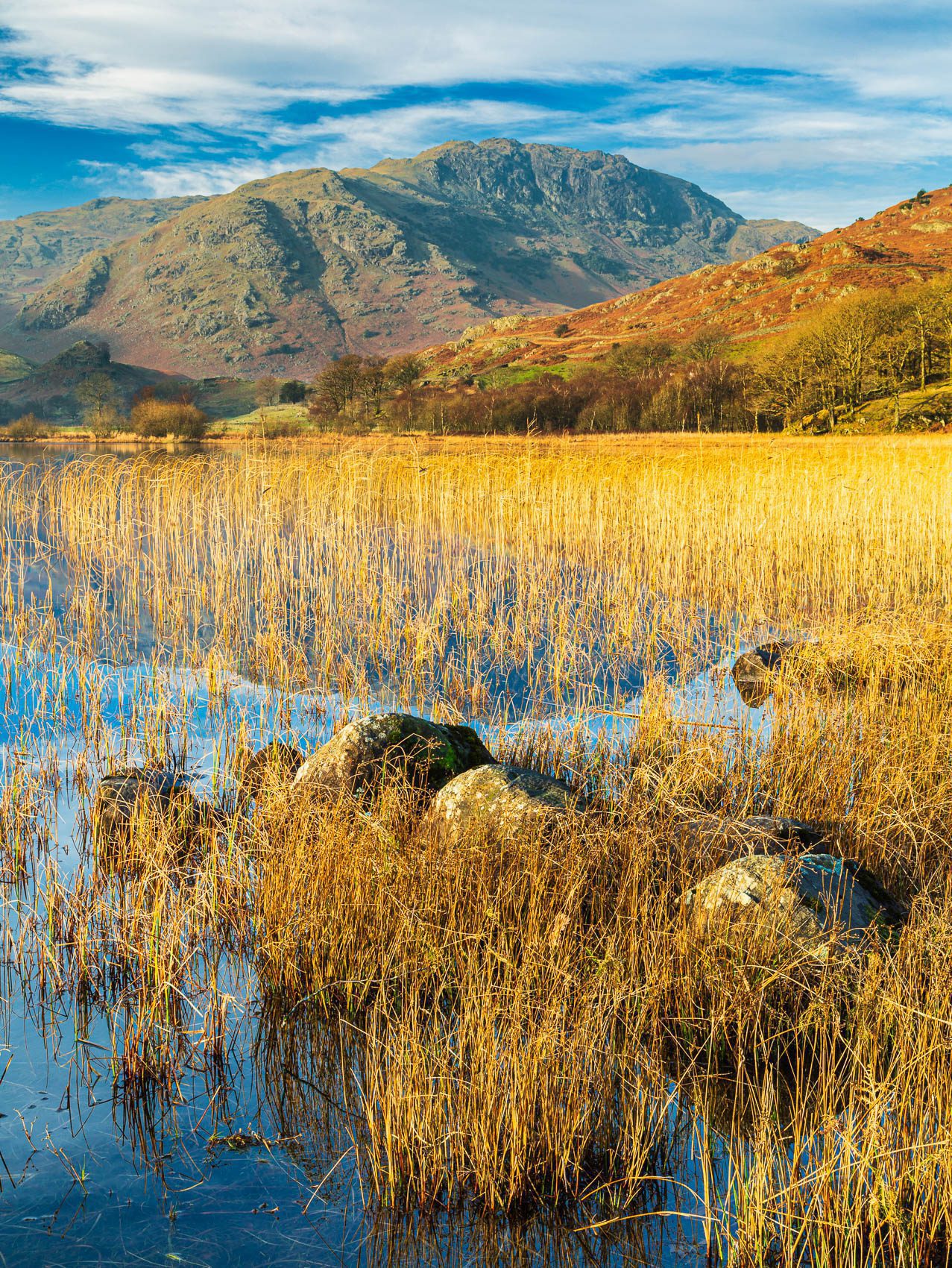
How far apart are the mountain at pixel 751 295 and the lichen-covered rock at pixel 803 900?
73.3 m

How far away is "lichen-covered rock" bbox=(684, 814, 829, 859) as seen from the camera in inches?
173

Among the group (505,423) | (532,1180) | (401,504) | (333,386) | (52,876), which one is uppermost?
(333,386)

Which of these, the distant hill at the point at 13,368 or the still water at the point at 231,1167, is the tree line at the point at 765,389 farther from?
the distant hill at the point at 13,368

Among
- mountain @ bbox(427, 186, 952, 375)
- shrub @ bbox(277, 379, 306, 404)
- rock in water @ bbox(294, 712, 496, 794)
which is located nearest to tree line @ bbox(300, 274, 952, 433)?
mountain @ bbox(427, 186, 952, 375)

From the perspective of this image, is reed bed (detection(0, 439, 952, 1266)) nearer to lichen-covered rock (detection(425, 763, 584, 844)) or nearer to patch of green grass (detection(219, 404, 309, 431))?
lichen-covered rock (detection(425, 763, 584, 844))

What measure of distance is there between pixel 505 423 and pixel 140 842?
133ft

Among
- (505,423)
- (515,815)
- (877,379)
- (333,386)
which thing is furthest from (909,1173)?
(333,386)

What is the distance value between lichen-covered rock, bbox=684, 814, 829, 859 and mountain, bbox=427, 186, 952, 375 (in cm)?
7277

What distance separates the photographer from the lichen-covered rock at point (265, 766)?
5496 mm

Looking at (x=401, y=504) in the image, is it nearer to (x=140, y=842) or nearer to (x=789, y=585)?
(x=789, y=585)

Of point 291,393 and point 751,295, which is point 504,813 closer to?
point 291,393

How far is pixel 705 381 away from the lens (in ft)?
161

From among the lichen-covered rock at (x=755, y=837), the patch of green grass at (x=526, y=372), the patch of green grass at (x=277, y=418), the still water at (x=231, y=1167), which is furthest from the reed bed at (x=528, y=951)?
the patch of green grass at (x=526, y=372)

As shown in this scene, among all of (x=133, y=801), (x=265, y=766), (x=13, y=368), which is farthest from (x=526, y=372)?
(x=133, y=801)
